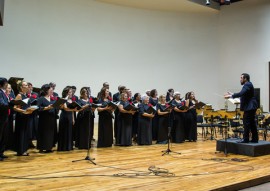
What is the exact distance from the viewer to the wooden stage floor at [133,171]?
3785 millimetres

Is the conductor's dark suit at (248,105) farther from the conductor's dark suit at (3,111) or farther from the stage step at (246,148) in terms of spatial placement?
the conductor's dark suit at (3,111)

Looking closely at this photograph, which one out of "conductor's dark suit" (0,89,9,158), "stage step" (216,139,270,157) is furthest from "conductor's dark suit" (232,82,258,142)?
"conductor's dark suit" (0,89,9,158)

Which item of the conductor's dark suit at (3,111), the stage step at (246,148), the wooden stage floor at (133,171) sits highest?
the conductor's dark suit at (3,111)

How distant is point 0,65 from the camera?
10.1m

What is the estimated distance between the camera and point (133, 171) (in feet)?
14.9

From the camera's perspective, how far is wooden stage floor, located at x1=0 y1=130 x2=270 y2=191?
12.4 ft

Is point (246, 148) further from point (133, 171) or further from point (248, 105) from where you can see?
point (133, 171)

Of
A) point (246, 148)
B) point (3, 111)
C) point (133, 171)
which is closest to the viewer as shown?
point (133, 171)

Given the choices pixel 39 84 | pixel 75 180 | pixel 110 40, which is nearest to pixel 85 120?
pixel 75 180

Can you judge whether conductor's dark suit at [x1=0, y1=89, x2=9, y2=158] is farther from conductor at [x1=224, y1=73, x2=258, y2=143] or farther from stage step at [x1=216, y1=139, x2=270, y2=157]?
stage step at [x1=216, y1=139, x2=270, y2=157]

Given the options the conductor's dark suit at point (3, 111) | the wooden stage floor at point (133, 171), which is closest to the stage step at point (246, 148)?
the wooden stage floor at point (133, 171)

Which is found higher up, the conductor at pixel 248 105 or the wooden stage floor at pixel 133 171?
the conductor at pixel 248 105

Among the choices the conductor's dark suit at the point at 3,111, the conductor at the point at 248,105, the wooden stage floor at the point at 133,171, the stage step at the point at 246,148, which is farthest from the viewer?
the conductor at the point at 248,105

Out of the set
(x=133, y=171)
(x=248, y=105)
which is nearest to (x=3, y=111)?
(x=133, y=171)
